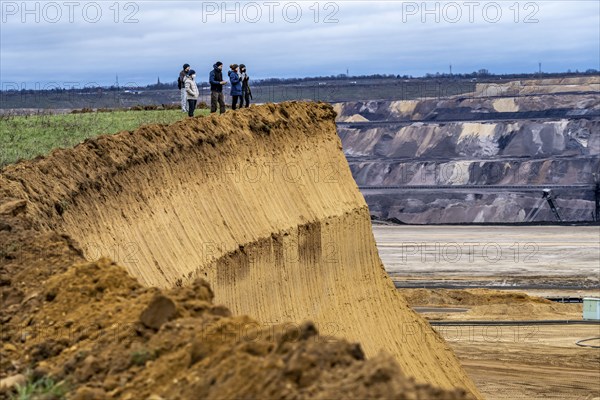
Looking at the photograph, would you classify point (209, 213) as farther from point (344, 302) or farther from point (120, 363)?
point (120, 363)

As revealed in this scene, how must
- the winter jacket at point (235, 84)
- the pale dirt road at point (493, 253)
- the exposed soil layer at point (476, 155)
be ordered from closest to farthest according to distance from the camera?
the winter jacket at point (235, 84) → the pale dirt road at point (493, 253) → the exposed soil layer at point (476, 155)

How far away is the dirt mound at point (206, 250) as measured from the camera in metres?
8.55

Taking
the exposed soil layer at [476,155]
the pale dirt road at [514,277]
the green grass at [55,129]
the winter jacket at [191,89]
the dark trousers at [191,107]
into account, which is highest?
the winter jacket at [191,89]

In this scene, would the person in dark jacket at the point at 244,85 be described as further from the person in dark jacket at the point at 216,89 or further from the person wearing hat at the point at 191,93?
the person wearing hat at the point at 191,93

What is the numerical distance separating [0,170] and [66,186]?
5.18ft

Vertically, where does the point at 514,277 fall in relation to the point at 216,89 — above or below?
below

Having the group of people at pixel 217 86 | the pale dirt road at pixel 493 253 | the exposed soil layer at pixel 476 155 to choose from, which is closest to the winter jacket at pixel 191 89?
the group of people at pixel 217 86

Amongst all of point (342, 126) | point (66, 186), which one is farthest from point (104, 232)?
point (342, 126)

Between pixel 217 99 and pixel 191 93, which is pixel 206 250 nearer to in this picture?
pixel 191 93

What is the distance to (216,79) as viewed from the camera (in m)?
28.9

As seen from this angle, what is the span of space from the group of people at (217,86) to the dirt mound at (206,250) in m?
2.98

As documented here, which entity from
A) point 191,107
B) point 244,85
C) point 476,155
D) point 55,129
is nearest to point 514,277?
point 244,85

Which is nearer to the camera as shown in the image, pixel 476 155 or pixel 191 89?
pixel 191 89

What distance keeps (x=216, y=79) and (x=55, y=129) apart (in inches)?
181
